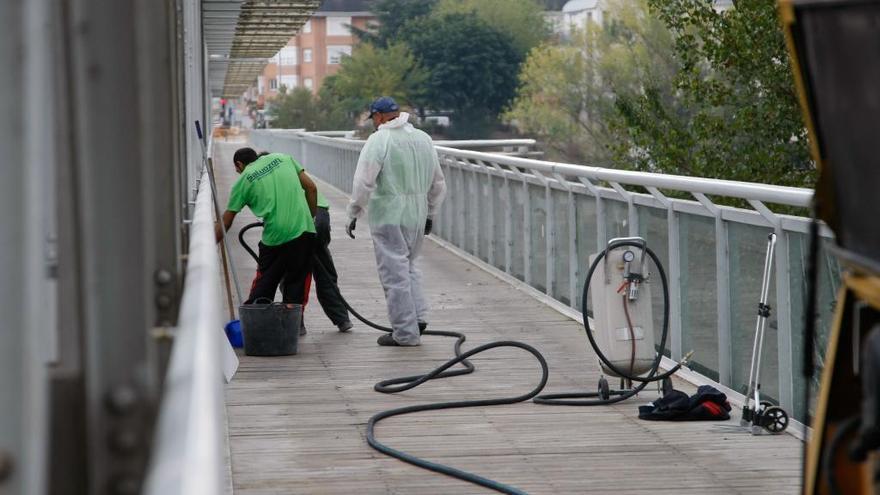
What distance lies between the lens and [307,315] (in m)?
13.1

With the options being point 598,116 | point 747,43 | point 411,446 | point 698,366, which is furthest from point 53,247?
point 598,116

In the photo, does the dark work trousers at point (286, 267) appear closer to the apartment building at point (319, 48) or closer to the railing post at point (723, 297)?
the railing post at point (723, 297)

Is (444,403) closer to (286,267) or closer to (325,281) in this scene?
(286,267)

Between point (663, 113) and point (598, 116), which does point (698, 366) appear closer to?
point (663, 113)

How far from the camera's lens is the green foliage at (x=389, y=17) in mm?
134250

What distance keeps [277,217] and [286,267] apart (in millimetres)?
434

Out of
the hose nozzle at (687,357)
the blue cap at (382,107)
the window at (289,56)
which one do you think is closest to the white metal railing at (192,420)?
the hose nozzle at (687,357)

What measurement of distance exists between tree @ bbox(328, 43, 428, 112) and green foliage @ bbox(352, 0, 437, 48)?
9549mm

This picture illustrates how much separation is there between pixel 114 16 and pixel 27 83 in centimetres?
80

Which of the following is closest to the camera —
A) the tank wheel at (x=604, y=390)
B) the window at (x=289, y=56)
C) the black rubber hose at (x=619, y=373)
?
the black rubber hose at (x=619, y=373)

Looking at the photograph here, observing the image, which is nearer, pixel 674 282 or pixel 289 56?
pixel 674 282

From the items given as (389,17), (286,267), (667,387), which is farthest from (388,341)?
(389,17)

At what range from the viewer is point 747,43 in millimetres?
25453

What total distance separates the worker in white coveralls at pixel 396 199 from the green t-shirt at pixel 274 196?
1.34ft
